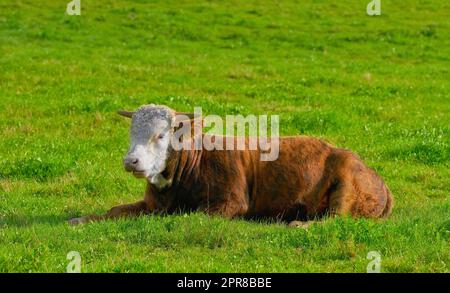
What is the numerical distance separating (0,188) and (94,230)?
4346mm

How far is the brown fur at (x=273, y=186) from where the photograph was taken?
12516 millimetres

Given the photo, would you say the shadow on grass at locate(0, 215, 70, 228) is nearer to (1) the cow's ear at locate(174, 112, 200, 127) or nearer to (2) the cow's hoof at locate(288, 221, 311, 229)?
(1) the cow's ear at locate(174, 112, 200, 127)

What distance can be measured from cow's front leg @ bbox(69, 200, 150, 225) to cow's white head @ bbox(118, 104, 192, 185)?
→ 557 mm

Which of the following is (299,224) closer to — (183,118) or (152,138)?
(183,118)

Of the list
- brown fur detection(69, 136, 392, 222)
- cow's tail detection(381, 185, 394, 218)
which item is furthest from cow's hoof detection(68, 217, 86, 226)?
cow's tail detection(381, 185, 394, 218)

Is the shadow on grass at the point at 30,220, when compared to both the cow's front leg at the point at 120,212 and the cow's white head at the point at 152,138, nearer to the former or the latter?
the cow's front leg at the point at 120,212

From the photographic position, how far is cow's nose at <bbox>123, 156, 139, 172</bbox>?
1145cm

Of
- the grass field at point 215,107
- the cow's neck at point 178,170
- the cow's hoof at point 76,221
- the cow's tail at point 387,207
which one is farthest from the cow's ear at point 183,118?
the cow's tail at point 387,207

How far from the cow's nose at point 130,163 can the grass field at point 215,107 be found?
2.27ft

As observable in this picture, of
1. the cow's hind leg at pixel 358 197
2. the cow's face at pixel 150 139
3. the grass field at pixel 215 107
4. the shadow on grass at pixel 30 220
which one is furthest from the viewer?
the cow's hind leg at pixel 358 197

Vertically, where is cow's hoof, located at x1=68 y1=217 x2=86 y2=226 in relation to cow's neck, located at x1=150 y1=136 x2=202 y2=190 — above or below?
below

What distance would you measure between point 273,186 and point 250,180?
1.19 ft

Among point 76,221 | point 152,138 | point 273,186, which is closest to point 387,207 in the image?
point 273,186
